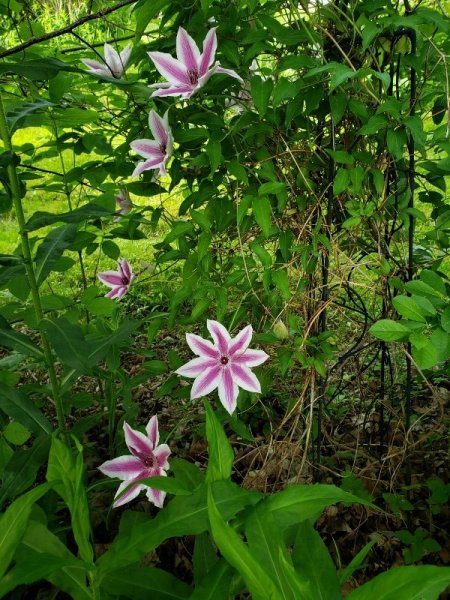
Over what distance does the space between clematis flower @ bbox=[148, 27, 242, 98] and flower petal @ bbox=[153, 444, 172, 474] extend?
0.75 metres

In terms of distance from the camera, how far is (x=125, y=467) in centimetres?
133

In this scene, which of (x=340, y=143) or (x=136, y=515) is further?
(x=340, y=143)

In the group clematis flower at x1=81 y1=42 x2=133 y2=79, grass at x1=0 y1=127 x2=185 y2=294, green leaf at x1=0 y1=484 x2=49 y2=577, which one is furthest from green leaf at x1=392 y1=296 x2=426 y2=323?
grass at x1=0 y1=127 x2=185 y2=294

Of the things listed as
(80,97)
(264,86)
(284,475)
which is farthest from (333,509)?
(80,97)

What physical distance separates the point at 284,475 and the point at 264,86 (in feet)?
3.56

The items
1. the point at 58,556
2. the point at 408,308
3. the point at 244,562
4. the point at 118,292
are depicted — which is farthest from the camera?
the point at 118,292

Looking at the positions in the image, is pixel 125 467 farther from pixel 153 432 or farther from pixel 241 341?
pixel 241 341

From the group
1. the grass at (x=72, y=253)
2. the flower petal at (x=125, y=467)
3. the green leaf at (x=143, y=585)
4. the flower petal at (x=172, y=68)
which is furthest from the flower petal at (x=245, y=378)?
the grass at (x=72, y=253)

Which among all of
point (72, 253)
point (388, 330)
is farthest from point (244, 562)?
point (72, 253)

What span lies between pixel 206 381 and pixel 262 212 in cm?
39

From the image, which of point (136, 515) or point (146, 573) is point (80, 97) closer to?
point (136, 515)

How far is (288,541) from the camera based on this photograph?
1.05 m

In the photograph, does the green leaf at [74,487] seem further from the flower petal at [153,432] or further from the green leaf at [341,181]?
the green leaf at [341,181]

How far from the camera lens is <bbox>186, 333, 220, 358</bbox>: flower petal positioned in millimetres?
1291
